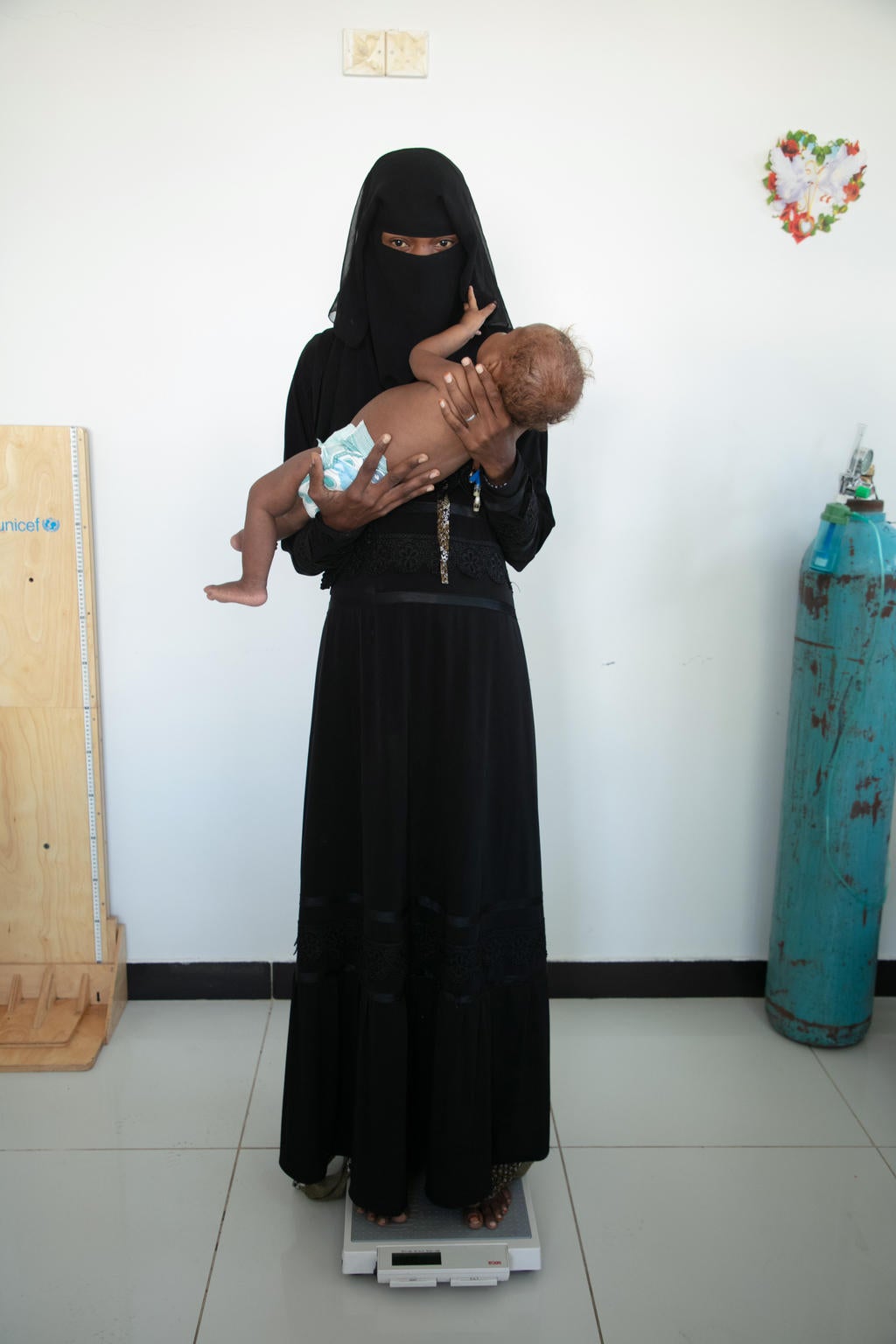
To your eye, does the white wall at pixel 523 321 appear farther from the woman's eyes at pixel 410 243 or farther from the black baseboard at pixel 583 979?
the woman's eyes at pixel 410 243

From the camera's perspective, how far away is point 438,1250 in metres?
1.77

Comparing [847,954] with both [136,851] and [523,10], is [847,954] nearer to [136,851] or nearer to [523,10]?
[136,851]

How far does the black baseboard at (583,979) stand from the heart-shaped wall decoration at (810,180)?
1895 mm

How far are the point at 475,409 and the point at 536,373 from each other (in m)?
0.12

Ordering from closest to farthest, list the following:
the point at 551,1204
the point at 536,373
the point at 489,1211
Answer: the point at 536,373 < the point at 489,1211 < the point at 551,1204

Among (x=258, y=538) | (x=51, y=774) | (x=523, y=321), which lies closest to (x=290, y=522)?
(x=258, y=538)

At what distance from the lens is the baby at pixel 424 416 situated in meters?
1.49

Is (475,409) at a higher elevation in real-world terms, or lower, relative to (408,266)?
lower

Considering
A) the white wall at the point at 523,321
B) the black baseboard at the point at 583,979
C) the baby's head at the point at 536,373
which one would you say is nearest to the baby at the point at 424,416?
the baby's head at the point at 536,373

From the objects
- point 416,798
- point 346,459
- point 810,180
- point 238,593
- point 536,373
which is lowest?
point 416,798

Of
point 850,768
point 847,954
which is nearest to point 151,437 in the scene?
point 850,768

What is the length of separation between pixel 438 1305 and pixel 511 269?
2144 millimetres

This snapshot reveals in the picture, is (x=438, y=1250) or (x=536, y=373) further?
(x=438, y=1250)

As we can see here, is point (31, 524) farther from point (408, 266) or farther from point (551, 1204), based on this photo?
point (551, 1204)
